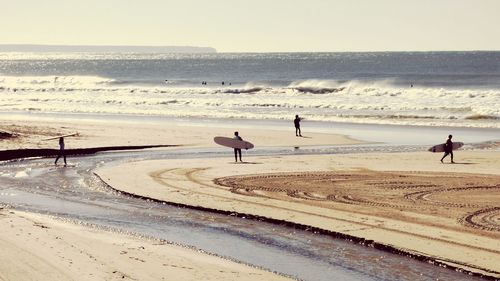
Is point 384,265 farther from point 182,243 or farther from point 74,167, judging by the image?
point 74,167

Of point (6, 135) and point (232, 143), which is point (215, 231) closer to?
point (232, 143)

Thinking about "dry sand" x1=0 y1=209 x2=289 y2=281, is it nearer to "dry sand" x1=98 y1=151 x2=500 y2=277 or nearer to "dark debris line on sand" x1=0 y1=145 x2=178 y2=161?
"dry sand" x1=98 y1=151 x2=500 y2=277

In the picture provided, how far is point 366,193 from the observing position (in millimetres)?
23766

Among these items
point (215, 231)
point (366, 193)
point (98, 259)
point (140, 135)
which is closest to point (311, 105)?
point (140, 135)

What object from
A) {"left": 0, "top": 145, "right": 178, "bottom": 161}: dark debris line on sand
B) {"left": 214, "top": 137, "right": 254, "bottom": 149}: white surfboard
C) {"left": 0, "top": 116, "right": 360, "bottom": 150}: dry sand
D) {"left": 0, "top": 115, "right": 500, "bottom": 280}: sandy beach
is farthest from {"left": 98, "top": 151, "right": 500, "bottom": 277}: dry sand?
{"left": 0, "top": 116, "right": 360, "bottom": 150}: dry sand

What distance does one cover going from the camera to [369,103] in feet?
244

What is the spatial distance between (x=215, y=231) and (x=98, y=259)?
461 cm

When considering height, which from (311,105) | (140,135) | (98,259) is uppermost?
(98,259)

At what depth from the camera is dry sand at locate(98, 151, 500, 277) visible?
17359mm

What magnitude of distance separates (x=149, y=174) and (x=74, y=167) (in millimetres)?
5075

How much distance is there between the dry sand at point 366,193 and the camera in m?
17.4

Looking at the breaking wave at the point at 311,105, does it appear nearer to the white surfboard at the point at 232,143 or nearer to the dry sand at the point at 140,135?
the dry sand at the point at 140,135

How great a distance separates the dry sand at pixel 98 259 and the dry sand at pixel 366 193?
395 centimetres

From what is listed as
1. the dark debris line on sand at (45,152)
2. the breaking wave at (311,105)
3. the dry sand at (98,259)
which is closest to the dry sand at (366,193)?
the dry sand at (98,259)
